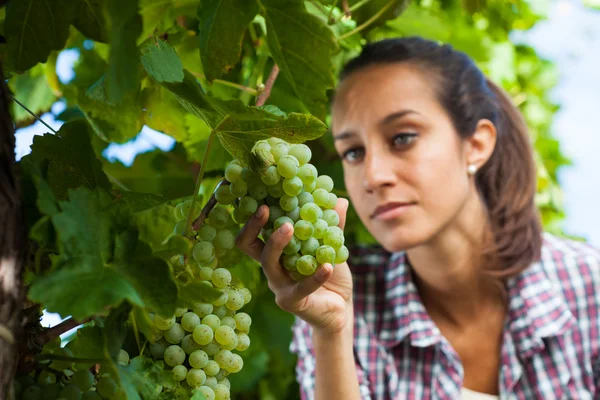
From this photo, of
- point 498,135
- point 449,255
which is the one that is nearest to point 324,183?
point 449,255

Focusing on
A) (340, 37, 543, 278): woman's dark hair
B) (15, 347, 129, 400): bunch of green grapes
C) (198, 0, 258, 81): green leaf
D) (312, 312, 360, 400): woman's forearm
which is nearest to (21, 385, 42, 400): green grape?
(15, 347, 129, 400): bunch of green grapes

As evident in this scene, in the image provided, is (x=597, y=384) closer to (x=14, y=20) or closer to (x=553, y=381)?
(x=553, y=381)

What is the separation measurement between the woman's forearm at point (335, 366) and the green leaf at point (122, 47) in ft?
2.29

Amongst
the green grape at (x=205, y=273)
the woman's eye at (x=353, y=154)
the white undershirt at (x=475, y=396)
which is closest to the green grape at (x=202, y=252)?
the green grape at (x=205, y=273)

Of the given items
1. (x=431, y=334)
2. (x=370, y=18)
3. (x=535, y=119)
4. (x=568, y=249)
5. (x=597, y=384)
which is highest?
(x=535, y=119)

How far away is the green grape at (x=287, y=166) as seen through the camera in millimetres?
517

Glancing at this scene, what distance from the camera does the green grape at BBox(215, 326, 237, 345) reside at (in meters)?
0.52

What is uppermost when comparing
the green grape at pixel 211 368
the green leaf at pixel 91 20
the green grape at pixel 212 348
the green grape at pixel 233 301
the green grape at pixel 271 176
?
the green leaf at pixel 91 20

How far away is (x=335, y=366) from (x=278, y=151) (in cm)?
65

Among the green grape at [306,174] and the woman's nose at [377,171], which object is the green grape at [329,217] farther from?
the woman's nose at [377,171]

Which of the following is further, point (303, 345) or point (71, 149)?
point (303, 345)

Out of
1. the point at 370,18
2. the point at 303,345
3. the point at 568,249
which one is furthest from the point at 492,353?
the point at 370,18

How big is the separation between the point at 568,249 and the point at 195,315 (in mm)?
1295

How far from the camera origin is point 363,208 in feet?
4.38
